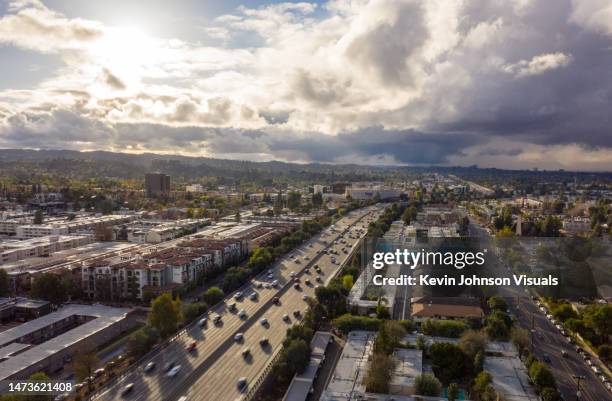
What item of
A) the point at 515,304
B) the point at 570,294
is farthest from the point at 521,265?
the point at 515,304

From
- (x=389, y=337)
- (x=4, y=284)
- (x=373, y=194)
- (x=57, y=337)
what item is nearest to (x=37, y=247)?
(x=4, y=284)

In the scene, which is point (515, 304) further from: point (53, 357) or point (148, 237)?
point (148, 237)

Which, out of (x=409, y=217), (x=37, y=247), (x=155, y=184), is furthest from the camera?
Answer: (x=155, y=184)

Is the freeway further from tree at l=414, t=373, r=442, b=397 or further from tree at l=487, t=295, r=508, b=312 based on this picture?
tree at l=487, t=295, r=508, b=312

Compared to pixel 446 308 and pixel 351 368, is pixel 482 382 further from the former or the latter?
pixel 446 308

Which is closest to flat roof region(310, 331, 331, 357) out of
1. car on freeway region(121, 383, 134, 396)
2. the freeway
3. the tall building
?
the freeway
